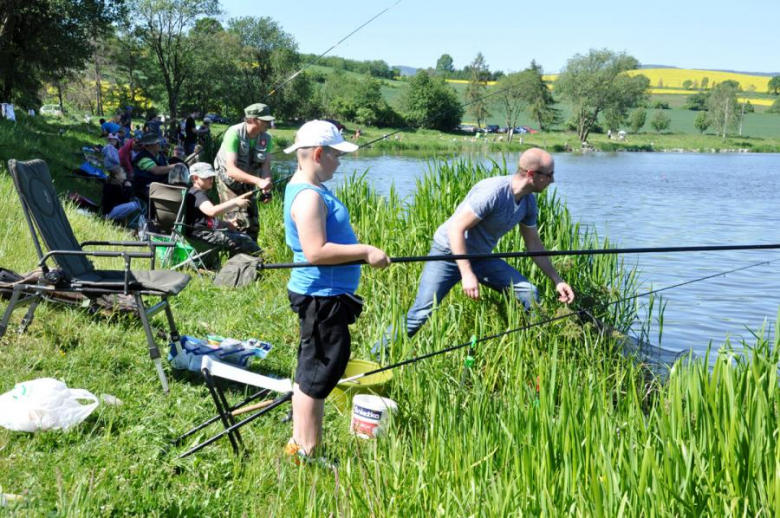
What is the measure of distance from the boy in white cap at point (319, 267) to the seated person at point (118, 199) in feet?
21.1

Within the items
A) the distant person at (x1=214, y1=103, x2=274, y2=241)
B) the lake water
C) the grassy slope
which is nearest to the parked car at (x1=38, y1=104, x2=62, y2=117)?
the lake water

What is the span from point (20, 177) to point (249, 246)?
295cm

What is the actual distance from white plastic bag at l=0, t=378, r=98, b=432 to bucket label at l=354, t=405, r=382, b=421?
3.54ft

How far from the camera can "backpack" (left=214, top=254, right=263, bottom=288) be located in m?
6.34

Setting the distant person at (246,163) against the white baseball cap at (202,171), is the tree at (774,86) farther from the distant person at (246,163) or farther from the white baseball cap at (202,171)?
the white baseball cap at (202,171)

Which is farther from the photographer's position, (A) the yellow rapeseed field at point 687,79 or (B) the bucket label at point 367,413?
(A) the yellow rapeseed field at point 687,79

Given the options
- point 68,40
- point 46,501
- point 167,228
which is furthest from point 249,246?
point 68,40

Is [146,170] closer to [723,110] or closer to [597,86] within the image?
[597,86]

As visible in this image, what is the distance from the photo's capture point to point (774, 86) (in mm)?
121562

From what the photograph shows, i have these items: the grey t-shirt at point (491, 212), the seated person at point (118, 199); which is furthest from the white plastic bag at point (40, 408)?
the seated person at point (118, 199)

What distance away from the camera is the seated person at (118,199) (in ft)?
29.4

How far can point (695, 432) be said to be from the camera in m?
2.54

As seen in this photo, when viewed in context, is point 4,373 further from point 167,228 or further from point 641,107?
point 641,107

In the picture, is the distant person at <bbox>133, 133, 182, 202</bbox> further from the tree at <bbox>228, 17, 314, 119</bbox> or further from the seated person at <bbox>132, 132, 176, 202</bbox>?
the tree at <bbox>228, 17, 314, 119</bbox>
